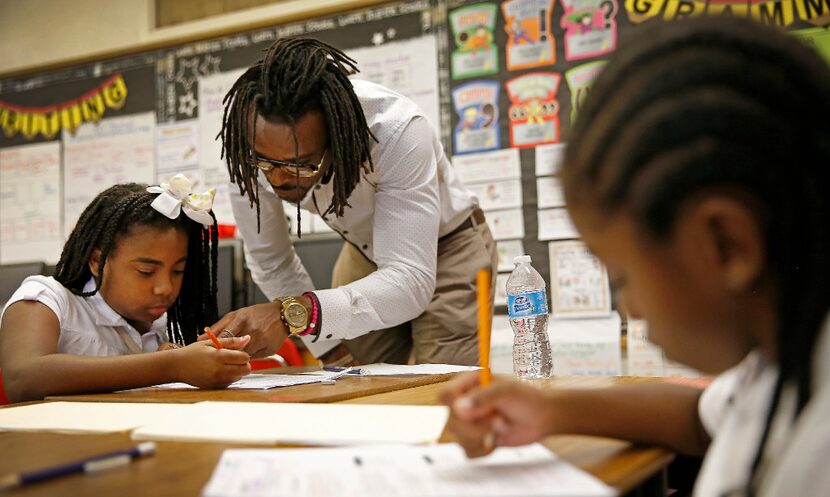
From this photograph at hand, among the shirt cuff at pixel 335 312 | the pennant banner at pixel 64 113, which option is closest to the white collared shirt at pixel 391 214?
the shirt cuff at pixel 335 312

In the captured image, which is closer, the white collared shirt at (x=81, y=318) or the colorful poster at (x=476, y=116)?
A: the white collared shirt at (x=81, y=318)

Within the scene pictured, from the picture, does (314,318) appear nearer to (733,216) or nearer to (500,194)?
(733,216)

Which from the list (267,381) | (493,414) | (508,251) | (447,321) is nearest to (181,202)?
(267,381)

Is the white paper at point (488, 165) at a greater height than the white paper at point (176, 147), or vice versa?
the white paper at point (176, 147)

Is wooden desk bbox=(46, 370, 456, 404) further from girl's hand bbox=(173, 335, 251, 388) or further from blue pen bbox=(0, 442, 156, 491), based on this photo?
blue pen bbox=(0, 442, 156, 491)

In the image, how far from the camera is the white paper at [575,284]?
2881 millimetres

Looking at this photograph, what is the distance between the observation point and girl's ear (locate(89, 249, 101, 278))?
158cm

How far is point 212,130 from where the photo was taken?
3.64 meters

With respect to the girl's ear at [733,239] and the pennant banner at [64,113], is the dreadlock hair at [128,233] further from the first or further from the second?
the pennant banner at [64,113]

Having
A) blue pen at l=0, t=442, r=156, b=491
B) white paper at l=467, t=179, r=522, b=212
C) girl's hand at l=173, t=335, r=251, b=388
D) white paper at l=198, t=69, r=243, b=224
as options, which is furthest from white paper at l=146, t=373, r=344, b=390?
white paper at l=198, t=69, r=243, b=224

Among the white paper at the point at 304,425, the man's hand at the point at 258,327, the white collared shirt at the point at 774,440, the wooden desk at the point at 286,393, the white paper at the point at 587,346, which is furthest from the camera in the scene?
the white paper at the point at 587,346

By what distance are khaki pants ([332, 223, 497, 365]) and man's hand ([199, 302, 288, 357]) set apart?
44cm

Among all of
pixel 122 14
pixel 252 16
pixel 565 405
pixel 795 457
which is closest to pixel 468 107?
pixel 252 16

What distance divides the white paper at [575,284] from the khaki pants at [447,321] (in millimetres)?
1113
